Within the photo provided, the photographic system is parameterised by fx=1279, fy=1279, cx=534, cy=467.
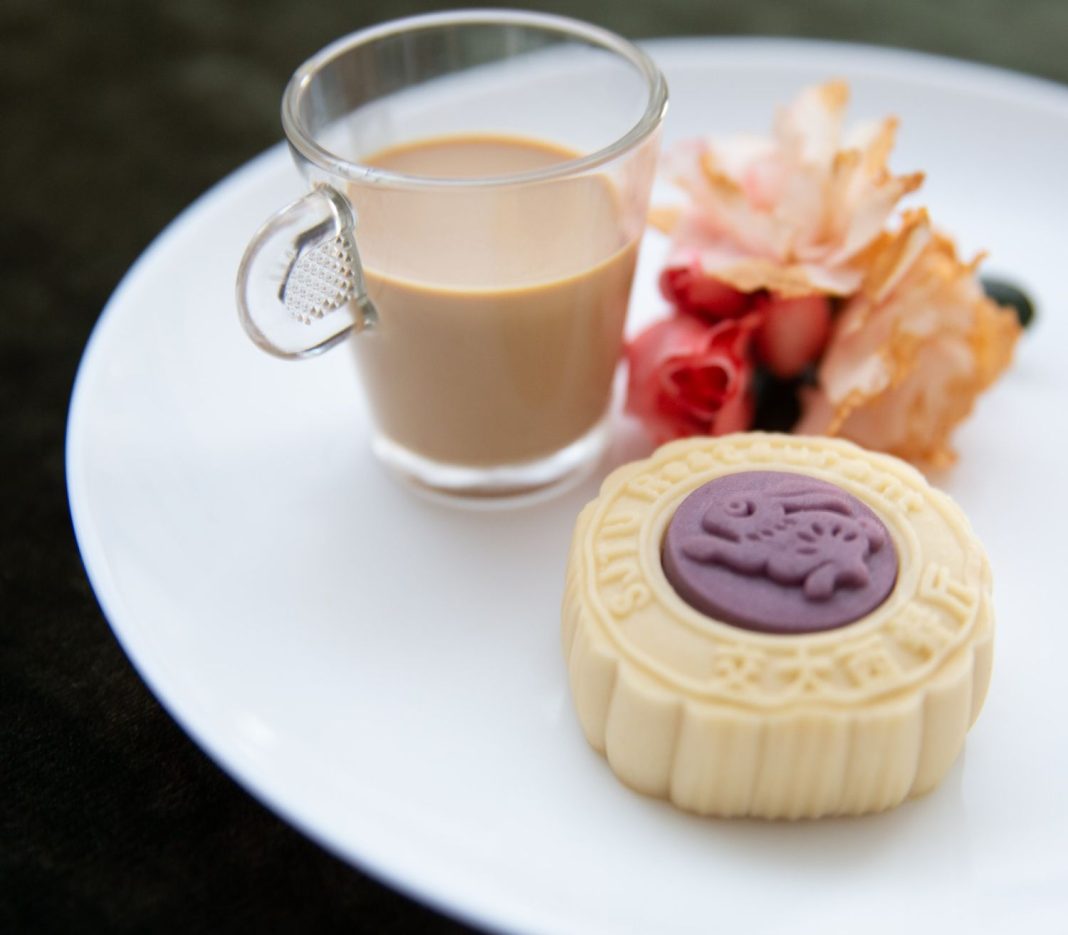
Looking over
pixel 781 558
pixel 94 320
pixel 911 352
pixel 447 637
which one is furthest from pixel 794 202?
pixel 94 320

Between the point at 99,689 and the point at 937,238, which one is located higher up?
the point at 937,238

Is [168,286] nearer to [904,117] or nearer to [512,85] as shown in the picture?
[512,85]

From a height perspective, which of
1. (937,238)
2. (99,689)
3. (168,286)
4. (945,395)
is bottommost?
(99,689)

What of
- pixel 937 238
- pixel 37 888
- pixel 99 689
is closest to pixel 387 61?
pixel 937 238

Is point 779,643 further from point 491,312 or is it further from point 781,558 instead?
point 491,312

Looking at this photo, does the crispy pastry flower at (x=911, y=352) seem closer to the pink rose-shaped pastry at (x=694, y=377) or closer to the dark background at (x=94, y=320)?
the pink rose-shaped pastry at (x=694, y=377)

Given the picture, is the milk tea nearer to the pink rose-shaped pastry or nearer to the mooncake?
the pink rose-shaped pastry

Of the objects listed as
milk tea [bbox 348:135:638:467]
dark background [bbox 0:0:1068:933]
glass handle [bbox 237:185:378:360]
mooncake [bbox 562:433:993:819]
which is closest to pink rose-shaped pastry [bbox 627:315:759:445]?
milk tea [bbox 348:135:638:467]
